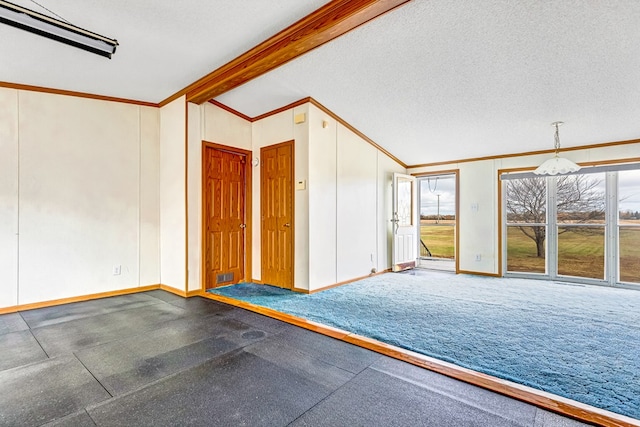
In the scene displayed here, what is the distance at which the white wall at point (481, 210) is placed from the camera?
590cm

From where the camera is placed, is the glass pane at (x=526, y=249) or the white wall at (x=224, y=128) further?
the glass pane at (x=526, y=249)

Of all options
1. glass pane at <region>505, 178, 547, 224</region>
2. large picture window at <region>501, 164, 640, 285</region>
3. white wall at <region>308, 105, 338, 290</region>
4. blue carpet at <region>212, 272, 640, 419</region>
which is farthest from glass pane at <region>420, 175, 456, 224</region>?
white wall at <region>308, 105, 338, 290</region>

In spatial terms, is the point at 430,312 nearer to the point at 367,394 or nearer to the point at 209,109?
the point at 367,394

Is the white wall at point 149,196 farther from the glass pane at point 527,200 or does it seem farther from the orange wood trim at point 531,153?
the glass pane at point 527,200

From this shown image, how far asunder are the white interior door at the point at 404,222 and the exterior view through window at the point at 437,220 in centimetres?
118

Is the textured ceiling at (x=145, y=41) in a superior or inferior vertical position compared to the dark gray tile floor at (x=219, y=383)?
superior

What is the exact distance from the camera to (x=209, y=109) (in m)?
4.61

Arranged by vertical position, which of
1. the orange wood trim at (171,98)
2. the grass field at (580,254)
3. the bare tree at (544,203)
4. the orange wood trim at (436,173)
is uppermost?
the orange wood trim at (171,98)

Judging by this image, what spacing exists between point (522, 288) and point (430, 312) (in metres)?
2.35

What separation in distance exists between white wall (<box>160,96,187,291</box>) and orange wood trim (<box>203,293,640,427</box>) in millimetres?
2343

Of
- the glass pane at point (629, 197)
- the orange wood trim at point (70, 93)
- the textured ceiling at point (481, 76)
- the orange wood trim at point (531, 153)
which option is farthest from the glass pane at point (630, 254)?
the orange wood trim at point (70, 93)

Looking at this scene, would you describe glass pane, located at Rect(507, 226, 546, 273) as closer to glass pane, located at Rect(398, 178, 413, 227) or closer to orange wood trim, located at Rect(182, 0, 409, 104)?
glass pane, located at Rect(398, 178, 413, 227)

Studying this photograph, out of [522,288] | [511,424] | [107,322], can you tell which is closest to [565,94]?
[522,288]

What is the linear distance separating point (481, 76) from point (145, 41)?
11.8 ft
